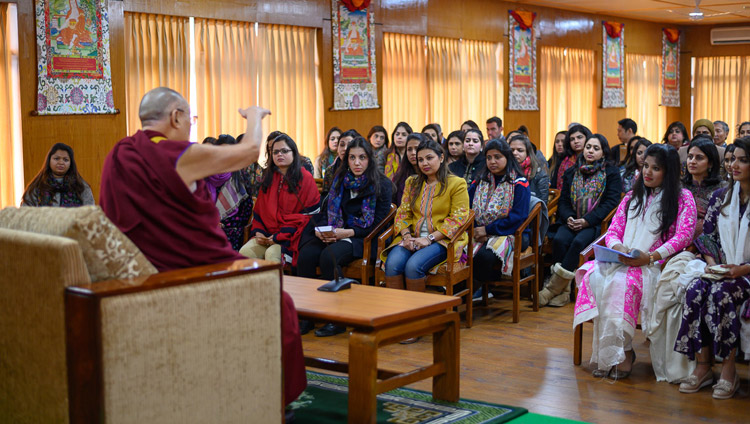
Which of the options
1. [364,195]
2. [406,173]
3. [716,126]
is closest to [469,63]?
[716,126]

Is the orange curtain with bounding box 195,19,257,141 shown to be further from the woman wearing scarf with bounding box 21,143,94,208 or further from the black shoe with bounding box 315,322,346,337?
the black shoe with bounding box 315,322,346,337

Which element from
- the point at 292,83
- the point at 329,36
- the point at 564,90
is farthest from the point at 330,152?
the point at 564,90

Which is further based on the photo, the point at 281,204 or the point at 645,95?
the point at 645,95

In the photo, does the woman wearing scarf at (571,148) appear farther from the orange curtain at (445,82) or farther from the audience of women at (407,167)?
the orange curtain at (445,82)

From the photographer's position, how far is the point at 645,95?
573 inches

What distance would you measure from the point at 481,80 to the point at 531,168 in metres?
5.02

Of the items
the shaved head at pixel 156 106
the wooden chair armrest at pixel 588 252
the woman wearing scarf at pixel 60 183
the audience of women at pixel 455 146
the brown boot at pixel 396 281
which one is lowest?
the brown boot at pixel 396 281

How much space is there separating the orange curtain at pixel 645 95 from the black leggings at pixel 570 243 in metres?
8.67

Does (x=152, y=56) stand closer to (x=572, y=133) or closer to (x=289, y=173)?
(x=289, y=173)

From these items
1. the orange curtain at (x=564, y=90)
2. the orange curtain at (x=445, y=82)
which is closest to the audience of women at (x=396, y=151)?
the orange curtain at (x=445, y=82)

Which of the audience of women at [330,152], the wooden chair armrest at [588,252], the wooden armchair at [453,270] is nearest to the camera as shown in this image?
the wooden chair armrest at [588,252]

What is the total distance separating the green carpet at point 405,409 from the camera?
3443 millimetres

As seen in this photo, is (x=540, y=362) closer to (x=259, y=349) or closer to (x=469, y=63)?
(x=259, y=349)

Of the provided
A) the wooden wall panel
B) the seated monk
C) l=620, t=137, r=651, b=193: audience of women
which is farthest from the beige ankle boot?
the wooden wall panel
